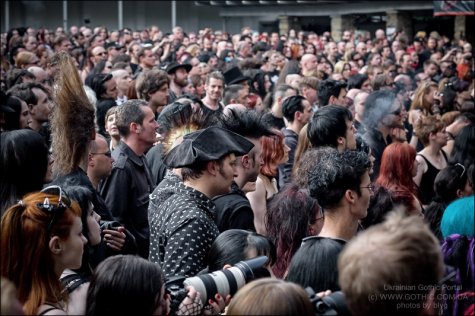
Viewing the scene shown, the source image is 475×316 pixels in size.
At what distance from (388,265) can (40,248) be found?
135cm

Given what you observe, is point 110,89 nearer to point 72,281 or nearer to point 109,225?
point 109,225

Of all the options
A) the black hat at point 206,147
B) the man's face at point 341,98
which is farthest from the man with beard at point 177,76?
the black hat at point 206,147

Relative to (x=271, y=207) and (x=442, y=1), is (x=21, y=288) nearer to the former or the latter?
(x=271, y=207)

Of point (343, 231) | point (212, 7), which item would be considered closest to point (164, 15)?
point (212, 7)

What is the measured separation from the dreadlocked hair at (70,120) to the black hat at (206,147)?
0.68 meters

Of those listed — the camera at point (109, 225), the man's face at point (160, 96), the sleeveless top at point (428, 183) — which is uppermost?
the man's face at point (160, 96)

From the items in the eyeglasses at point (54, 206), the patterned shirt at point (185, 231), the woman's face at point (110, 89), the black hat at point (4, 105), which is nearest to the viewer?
the eyeglasses at point (54, 206)

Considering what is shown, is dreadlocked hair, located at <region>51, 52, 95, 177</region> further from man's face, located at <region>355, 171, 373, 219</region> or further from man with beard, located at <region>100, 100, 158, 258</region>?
man's face, located at <region>355, 171, 373, 219</region>

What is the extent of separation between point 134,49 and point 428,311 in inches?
474

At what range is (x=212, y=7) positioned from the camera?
37.9 meters

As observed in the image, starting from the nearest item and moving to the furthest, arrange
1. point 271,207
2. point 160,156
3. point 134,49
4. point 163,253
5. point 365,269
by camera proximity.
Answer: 1. point 365,269
2. point 163,253
3. point 271,207
4. point 160,156
5. point 134,49

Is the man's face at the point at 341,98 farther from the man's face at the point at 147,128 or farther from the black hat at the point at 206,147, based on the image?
the black hat at the point at 206,147

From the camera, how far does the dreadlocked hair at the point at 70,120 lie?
15.1 ft

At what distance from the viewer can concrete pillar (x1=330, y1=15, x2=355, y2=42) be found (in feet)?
96.7
